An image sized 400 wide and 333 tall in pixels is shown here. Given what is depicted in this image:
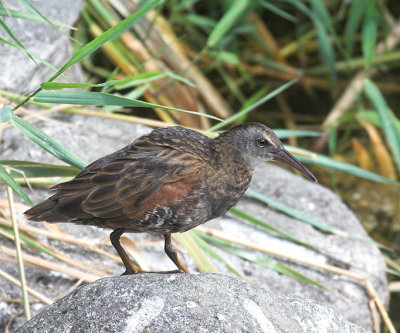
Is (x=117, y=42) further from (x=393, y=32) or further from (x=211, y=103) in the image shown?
(x=393, y=32)

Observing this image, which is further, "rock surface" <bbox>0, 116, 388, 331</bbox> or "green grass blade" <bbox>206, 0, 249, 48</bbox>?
"green grass blade" <bbox>206, 0, 249, 48</bbox>

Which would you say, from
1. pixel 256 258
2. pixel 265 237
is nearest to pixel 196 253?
pixel 256 258

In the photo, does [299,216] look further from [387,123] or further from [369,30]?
[369,30]

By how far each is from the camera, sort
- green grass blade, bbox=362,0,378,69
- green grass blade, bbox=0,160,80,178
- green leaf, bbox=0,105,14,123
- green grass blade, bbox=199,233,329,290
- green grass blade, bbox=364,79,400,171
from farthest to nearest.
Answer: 1. green grass blade, bbox=362,0,378,69
2. green grass blade, bbox=364,79,400,171
3. green grass blade, bbox=199,233,329,290
4. green grass blade, bbox=0,160,80,178
5. green leaf, bbox=0,105,14,123

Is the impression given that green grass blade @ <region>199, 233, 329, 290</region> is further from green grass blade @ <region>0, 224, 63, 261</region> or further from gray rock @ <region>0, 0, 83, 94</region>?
gray rock @ <region>0, 0, 83, 94</region>

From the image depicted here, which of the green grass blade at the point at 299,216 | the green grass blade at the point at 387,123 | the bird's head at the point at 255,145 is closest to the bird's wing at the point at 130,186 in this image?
the bird's head at the point at 255,145

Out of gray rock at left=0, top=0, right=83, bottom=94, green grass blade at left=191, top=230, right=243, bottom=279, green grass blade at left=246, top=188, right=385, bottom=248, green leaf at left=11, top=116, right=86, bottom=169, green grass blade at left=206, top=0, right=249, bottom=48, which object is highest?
gray rock at left=0, top=0, right=83, bottom=94

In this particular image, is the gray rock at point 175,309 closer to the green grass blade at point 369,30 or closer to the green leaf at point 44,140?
the green leaf at point 44,140

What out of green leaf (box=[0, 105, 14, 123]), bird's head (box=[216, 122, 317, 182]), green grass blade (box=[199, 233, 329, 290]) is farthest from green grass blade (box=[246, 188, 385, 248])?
green leaf (box=[0, 105, 14, 123])
